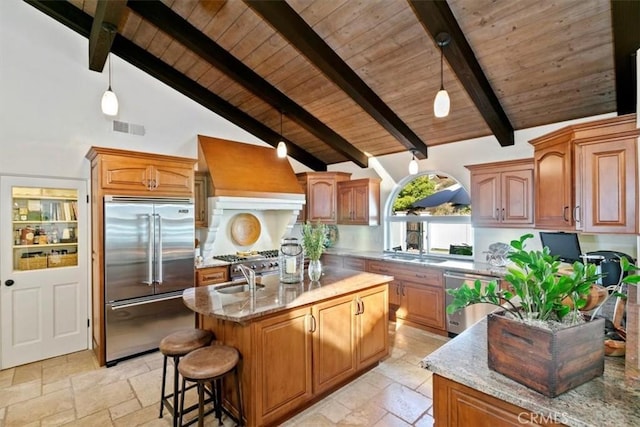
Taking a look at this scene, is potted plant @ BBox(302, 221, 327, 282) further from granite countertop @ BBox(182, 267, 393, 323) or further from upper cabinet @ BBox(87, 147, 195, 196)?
upper cabinet @ BBox(87, 147, 195, 196)

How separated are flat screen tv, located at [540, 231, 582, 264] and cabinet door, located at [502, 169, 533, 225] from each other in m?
0.33

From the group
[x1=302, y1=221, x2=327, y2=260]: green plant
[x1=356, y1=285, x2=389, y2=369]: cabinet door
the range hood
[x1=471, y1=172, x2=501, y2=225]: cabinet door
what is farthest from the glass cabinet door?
[x1=471, y1=172, x2=501, y2=225]: cabinet door

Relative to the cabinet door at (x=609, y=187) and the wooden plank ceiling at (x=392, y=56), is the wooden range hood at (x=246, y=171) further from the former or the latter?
the cabinet door at (x=609, y=187)

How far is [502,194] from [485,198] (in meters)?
0.22

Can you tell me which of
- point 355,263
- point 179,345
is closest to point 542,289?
point 179,345

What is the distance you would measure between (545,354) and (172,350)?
238 cm

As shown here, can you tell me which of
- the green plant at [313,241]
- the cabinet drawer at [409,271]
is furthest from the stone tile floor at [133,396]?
the green plant at [313,241]

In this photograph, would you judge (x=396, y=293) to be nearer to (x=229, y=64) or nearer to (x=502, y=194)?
(x=502, y=194)

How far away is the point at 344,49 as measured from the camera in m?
3.34

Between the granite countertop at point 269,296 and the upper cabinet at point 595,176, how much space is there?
1883 mm

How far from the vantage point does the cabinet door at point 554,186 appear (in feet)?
9.84

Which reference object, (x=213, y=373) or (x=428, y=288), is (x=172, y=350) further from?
(x=428, y=288)

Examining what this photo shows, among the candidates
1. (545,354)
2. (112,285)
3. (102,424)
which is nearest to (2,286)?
(112,285)

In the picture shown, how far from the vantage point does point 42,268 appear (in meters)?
3.69
